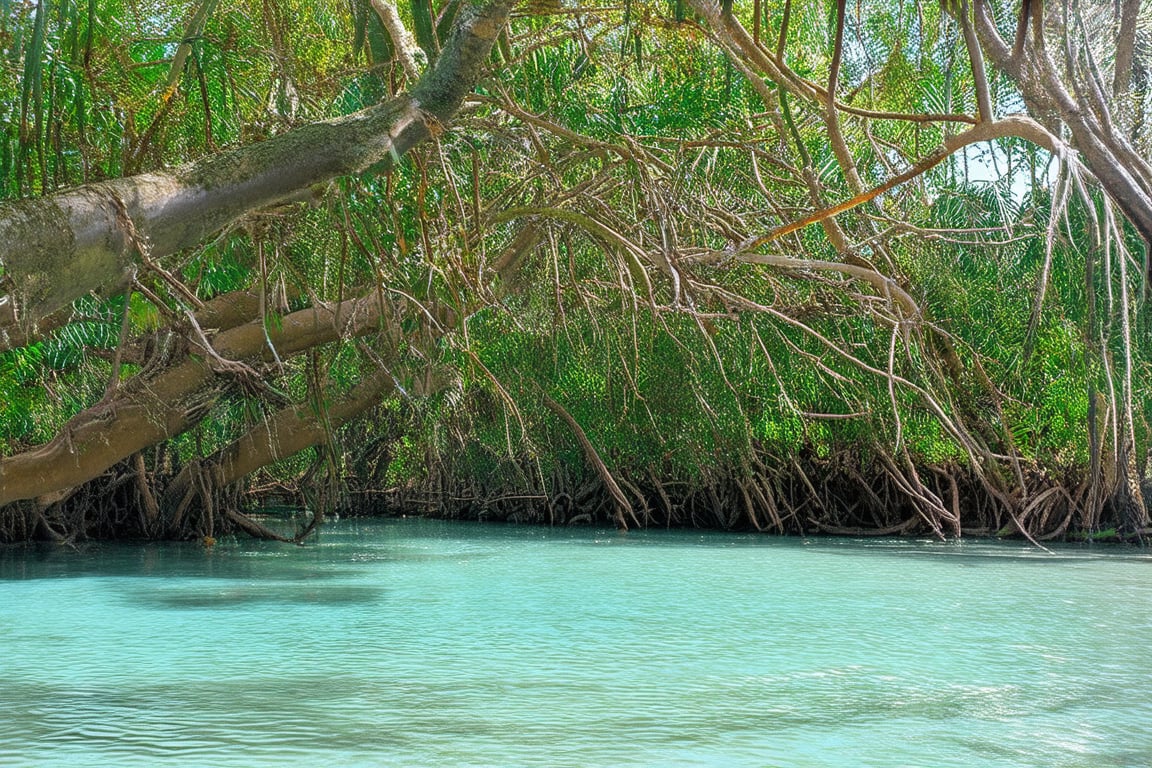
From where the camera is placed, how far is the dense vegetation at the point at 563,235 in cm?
210

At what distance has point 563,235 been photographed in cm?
490

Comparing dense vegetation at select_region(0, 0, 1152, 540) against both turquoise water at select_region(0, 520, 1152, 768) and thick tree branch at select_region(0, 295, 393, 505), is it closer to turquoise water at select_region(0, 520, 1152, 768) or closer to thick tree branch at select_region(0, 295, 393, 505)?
thick tree branch at select_region(0, 295, 393, 505)

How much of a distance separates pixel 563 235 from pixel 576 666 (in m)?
1.93

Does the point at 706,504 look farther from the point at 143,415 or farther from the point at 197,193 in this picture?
the point at 197,193

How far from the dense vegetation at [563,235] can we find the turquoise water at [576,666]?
25.6 inches

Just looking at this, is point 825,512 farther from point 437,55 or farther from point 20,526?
point 437,55

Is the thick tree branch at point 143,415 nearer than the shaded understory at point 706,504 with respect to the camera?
Yes

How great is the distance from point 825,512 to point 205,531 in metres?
5.36

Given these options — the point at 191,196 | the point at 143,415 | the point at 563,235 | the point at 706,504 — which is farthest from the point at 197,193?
the point at 706,504

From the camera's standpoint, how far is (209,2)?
2.21 metres

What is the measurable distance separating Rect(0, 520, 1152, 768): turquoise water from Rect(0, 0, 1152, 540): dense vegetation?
2.13 feet

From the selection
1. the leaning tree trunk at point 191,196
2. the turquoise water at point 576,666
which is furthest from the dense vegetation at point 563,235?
the turquoise water at point 576,666

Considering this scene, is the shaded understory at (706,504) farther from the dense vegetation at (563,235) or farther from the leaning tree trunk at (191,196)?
the leaning tree trunk at (191,196)

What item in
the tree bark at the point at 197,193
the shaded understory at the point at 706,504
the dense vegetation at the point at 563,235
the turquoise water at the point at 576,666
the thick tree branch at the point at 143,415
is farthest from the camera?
the shaded understory at the point at 706,504
